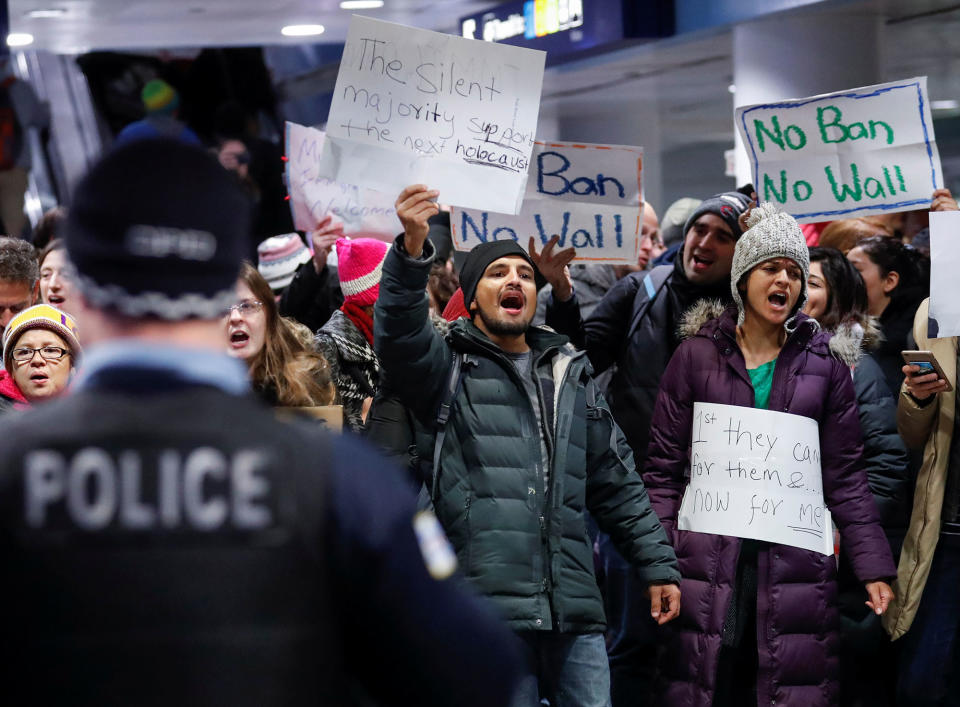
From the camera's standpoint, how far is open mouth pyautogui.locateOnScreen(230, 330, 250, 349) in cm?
428

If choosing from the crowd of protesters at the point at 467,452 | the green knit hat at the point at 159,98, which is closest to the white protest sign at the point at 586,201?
the crowd of protesters at the point at 467,452

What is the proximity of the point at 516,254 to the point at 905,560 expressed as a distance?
5.24ft

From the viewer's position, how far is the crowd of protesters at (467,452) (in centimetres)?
151

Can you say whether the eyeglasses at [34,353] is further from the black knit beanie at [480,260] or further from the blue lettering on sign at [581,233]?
the blue lettering on sign at [581,233]

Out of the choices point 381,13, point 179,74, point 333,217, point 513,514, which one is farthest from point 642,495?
point 179,74

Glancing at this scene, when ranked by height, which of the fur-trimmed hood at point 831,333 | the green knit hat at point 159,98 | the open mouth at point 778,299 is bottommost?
the fur-trimmed hood at point 831,333

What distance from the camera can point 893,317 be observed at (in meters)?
5.64

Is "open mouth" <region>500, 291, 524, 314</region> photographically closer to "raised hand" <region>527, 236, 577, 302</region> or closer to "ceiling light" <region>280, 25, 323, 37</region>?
"raised hand" <region>527, 236, 577, 302</region>

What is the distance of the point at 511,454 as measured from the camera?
400cm

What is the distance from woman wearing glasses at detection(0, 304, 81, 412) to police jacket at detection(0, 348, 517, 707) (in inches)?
110

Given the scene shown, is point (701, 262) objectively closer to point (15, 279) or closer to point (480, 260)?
point (480, 260)

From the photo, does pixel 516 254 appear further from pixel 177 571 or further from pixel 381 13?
pixel 381 13

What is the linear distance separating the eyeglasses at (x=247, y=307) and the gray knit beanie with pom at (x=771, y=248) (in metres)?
1.49

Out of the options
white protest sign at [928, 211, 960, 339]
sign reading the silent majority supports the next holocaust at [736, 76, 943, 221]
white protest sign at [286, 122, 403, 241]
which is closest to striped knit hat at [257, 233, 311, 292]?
white protest sign at [286, 122, 403, 241]
